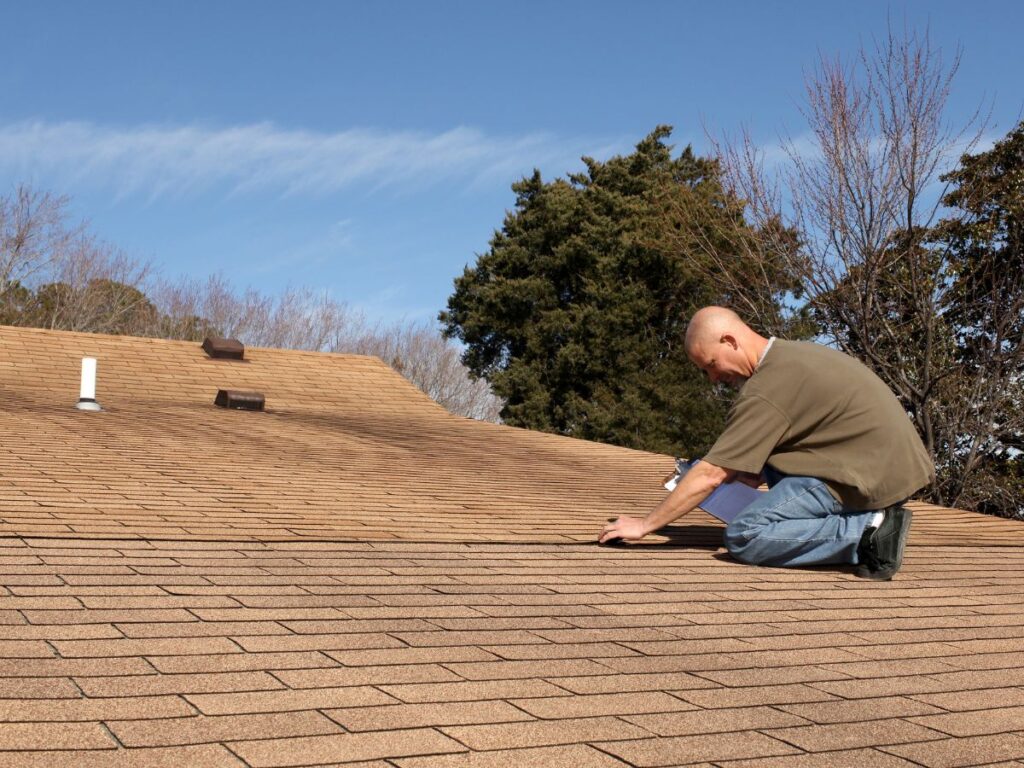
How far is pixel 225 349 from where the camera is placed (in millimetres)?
13102

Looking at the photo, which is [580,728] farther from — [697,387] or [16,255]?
[16,255]

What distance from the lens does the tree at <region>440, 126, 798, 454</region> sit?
74.1 ft

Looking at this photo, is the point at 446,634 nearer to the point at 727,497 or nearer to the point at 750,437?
the point at 750,437

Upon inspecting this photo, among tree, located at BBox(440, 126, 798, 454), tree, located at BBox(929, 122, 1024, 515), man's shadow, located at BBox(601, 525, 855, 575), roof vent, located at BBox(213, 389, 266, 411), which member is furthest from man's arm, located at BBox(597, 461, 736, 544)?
tree, located at BBox(440, 126, 798, 454)

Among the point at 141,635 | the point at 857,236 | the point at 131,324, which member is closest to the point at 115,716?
the point at 141,635

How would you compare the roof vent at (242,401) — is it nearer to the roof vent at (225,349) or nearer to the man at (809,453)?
the roof vent at (225,349)

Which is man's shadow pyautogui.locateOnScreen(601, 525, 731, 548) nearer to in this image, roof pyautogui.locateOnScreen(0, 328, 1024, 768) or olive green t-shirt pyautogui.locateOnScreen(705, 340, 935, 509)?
roof pyautogui.locateOnScreen(0, 328, 1024, 768)

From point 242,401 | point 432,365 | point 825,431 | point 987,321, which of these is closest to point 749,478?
point 825,431

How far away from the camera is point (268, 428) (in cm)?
871

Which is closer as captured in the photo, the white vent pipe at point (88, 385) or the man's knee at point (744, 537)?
the man's knee at point (744, 537)

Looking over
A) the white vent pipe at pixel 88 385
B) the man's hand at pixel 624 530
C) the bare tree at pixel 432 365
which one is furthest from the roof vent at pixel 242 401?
the bare tree at pixel 432 365

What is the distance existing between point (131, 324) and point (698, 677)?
3225cm

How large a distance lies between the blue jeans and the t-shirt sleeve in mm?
229

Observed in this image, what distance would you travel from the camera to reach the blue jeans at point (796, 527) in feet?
12.7
